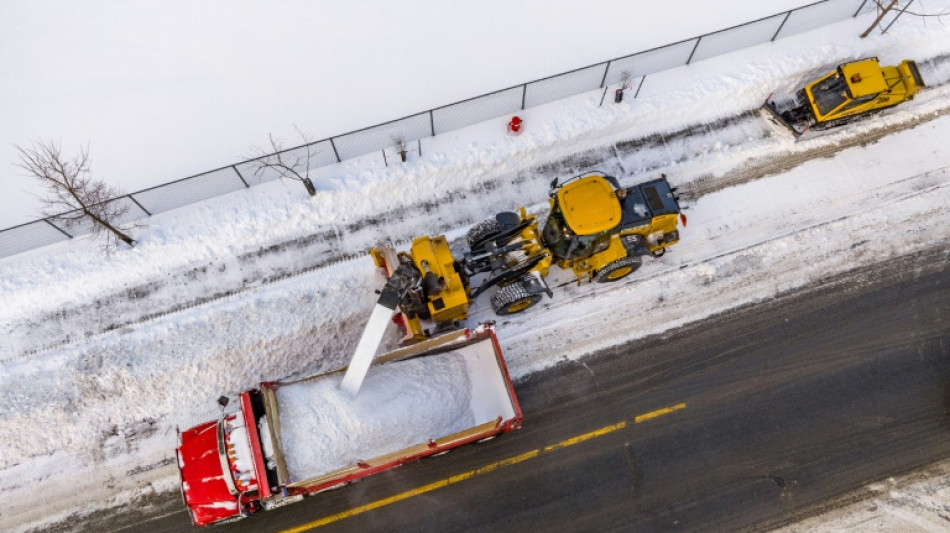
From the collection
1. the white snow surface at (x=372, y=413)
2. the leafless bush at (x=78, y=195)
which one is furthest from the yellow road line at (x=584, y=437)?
the leafless bush at (x=78, y=195)

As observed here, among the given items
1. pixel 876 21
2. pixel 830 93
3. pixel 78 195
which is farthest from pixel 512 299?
pixel 876 21

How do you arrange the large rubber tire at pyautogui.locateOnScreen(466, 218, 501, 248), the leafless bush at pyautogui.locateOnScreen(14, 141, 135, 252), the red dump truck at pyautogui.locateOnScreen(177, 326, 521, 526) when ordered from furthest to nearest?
the leafless bush at pyautogui.locateOnScreen(14, 141, 135, 252)
the large rubber tire at pyautogui.locateOnScreen(466, 218, 501, 248)
the red dump truck at pyautogui.locateOnScreen(177, 326, 521, 526)

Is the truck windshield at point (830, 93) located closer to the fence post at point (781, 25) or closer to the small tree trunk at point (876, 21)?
the fence post at point (781, 25)

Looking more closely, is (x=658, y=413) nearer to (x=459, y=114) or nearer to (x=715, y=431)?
(x=715, y=431)

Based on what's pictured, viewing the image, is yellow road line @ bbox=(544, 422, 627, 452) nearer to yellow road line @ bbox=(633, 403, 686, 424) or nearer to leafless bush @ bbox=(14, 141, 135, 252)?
yellow road line @ bbox=(633, 403, 686, 424)

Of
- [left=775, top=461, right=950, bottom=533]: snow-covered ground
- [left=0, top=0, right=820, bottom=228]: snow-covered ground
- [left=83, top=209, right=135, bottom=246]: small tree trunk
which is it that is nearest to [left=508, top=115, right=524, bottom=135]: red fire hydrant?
[left=0, top=0, right=820, bottom=228]: snow-covered ground

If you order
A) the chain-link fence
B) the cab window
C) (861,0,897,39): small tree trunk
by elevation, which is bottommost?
the cab window

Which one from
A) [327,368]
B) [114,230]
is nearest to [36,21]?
[114,230]


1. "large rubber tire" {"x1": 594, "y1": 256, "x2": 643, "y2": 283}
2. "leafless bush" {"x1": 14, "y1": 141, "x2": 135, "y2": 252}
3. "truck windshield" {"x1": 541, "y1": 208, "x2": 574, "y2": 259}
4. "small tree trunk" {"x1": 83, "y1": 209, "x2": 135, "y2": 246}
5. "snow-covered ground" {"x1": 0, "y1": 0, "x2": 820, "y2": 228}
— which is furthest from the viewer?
"snow-covered ground" {"x1": 0, "y1": 0, "x2": 820, "y2": 228}
